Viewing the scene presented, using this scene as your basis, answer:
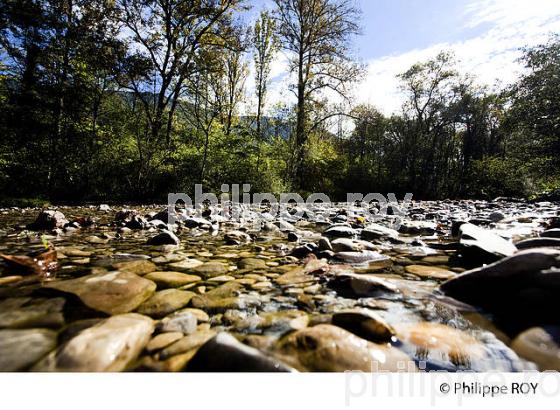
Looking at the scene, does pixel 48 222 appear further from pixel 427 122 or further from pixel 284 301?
pixel 427 122

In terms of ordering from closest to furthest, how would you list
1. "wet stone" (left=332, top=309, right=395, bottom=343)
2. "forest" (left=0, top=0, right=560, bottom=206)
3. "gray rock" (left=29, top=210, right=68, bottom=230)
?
"wet stone" (left=332, top=309, right=395, bottom=343)
"gray rock" (left=29, top=210, right=68, bottom=230)
"forest" (left=0, top=0, right=560, bottom=206)

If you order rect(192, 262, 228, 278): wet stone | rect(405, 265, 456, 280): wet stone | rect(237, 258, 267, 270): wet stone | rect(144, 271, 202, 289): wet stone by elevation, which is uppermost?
rect(405, 265, 456, 280): wet stone

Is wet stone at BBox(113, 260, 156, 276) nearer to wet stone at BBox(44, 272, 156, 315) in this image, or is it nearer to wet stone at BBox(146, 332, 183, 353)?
wet stone at BBox(44, 272, 156, 315)

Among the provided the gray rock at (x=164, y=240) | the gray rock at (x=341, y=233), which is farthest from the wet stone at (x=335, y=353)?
the gray rock at (x=341, y=233)

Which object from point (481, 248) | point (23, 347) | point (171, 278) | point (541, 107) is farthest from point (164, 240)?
point (541, 107)

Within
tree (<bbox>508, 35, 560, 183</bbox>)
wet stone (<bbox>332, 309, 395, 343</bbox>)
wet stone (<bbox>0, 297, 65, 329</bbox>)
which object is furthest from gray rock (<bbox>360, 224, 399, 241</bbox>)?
tree (<bbox>508, 35, 560, 183</bbox>)

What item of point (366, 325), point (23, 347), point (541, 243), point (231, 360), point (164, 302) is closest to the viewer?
point (231, 360)

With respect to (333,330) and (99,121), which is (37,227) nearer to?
(333,330)

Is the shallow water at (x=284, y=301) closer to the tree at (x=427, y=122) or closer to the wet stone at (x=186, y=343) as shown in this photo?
the wet stone at (x=186, y=343)

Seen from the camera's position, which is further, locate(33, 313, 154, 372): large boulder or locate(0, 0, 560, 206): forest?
locate(0, 0, 560, 206): forest

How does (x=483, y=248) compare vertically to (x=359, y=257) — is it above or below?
above

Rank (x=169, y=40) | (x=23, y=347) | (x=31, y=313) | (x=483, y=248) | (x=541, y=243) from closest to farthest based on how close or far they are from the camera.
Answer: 1. (x=23, y=347)
2. (x=31, y=313)
3. (x=483, y=248)
4. (x=541, y=243)
5. (x=169, y=40)

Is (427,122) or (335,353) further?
(427,122)

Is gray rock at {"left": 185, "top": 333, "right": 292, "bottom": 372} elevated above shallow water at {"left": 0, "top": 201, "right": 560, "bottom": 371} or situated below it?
above
